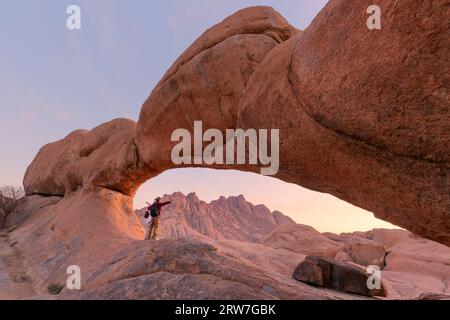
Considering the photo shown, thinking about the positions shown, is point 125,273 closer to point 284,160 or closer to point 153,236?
point 284,160

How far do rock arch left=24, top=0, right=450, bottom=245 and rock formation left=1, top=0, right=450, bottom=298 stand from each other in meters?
0.02

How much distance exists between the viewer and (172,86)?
1080 centimetres

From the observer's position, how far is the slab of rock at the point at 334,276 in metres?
12.1

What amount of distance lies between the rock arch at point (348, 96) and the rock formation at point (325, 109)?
0.02 m

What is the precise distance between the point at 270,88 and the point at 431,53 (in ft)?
11.4

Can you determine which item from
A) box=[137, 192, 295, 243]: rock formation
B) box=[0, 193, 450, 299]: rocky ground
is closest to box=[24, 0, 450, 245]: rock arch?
box=[0, 193, 450, 299]: rocky ground

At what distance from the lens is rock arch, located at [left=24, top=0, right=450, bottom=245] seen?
4.14 m

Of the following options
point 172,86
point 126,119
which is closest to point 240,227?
point 126,119

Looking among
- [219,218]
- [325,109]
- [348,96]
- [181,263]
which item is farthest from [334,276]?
[219,218]

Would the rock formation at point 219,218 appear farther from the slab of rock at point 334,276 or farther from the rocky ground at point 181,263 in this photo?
the slab of rock at point 334,276

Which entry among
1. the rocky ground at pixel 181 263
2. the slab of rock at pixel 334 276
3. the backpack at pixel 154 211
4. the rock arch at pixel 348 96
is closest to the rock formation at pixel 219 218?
the rocky ground at pixel 181 263

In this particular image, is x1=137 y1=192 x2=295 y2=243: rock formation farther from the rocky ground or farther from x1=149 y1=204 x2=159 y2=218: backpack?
x1=149 y1=204 x2=159 y2=218: backpack
